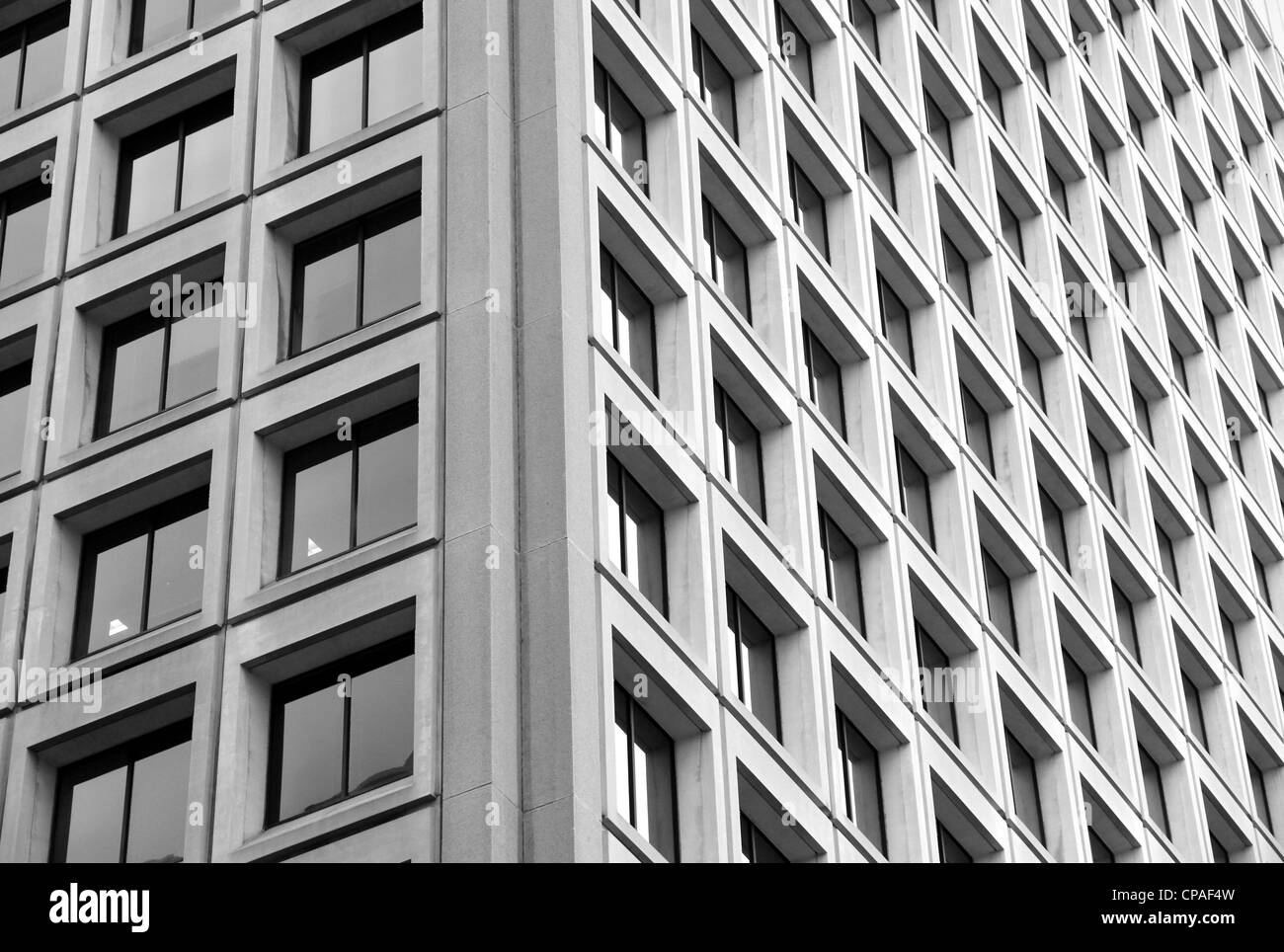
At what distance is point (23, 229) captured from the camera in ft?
122

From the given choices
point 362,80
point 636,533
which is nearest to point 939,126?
point 362,80

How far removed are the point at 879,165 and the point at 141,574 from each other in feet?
60.9

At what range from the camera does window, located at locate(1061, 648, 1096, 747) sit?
4453 centimetres

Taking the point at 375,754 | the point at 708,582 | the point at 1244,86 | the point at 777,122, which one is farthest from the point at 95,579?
the point at 1244,86

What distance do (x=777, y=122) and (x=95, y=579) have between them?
14219mm

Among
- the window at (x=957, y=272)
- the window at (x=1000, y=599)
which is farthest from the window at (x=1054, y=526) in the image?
the window at (x=957, y=272)

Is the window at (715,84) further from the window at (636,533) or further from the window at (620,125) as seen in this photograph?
the window at (636,533)

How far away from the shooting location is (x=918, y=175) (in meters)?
45.4

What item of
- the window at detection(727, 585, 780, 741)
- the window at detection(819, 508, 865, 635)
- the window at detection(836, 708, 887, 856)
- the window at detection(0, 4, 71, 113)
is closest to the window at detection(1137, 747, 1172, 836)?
the window at detection(819, 508, 865, 635)

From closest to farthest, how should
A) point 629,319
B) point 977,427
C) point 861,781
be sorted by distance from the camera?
1. point 629,319
2. point 861,781
3. point 977,427

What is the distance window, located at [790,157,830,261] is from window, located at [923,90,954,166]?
6.87 metres

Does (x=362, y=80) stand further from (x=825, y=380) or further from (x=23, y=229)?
(x=825, y=380)

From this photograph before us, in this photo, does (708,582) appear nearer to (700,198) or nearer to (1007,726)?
(700,198)

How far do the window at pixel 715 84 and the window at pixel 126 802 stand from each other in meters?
14.3
